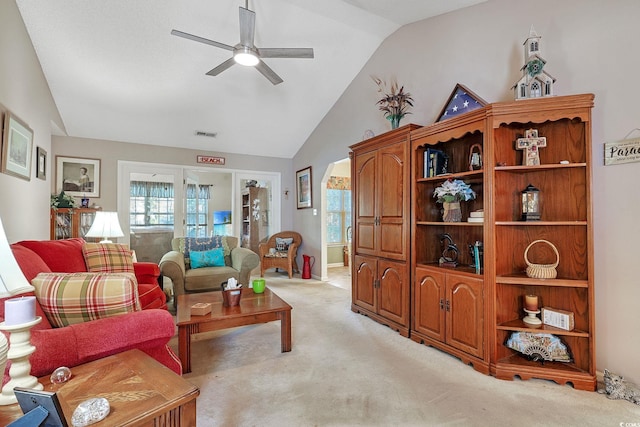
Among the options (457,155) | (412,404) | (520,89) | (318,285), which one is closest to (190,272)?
(318,285)

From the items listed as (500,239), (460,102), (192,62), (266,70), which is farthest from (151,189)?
(500,239)

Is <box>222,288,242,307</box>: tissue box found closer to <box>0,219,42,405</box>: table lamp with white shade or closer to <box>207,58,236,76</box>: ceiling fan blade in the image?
<box>0,219,42,405</box>: table lamp with white shade

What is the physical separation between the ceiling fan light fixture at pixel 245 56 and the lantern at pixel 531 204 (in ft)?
8.14

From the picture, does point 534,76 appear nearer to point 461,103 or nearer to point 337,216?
point 461,103

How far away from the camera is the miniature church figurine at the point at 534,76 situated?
2.13m

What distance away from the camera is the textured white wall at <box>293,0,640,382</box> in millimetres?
1964

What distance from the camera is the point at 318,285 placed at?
4.94 meters

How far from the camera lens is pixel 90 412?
87 centimetres

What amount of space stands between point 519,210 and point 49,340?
9.66 ft

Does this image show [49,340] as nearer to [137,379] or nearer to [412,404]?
[137,379]

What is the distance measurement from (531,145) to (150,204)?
Answer: 212 inches

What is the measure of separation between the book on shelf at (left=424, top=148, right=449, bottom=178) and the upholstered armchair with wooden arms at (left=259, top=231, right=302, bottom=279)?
3.27 metres

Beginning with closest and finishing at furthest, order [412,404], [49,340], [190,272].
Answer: [49,340] → [412,404] → [190,272]

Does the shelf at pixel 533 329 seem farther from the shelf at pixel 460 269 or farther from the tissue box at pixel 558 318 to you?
the shelf at pixel 460 269
